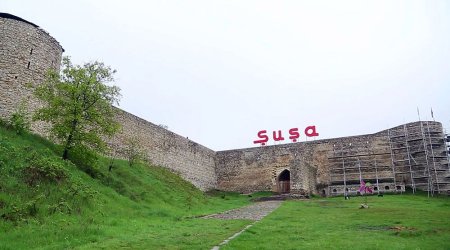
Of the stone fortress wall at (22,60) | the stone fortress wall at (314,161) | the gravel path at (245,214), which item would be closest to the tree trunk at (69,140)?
the stone fortress wall at (22,60)

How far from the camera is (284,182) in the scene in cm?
3825

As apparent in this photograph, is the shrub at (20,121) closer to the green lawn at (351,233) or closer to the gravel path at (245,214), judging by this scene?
the gravel path at (245,214)

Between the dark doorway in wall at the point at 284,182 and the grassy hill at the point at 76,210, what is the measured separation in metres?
19.7

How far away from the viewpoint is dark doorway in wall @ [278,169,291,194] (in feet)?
123

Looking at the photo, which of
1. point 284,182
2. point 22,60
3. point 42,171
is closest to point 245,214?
point 42,171

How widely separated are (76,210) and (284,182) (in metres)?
28.0

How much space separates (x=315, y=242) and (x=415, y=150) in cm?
3051

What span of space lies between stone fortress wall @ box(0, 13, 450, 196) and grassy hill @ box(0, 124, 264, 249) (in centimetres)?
928

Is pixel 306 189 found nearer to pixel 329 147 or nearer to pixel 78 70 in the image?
pixel 329 147

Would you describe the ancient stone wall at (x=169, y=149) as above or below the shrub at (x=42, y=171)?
above

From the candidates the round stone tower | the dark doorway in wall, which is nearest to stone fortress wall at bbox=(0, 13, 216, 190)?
the round stone tower

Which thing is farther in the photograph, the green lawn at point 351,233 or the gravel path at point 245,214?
the gravel path at point 245,214

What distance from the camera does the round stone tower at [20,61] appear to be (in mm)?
17266

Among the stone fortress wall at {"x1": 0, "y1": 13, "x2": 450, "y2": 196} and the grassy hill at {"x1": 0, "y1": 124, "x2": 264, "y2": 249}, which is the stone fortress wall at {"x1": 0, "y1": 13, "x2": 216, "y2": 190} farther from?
the stone fortress wall at {"x1": 0, "y1": 13, "x2": 450, "y2": 196}
